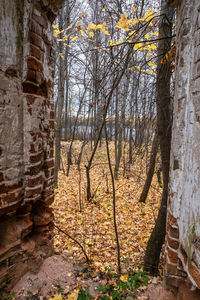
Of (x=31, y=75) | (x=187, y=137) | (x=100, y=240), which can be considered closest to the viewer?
(x=187, y=137)

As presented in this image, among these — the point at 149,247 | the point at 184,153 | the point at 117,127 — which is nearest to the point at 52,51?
the point at 184,153

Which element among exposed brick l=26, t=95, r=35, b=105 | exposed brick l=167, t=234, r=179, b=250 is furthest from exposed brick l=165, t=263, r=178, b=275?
exposed brick l=26, t=95, r=35, b=105

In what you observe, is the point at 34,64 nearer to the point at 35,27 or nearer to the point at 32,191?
the point at 35,27

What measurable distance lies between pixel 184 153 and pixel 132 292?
5.10ft

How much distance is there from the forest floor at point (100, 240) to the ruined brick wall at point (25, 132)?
502 millimetres

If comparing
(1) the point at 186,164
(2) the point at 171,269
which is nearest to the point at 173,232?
(2) the point at 171,269

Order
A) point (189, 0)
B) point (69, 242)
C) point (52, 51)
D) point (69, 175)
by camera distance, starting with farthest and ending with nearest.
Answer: point (69, 175)
point (69, 242)
point (52, 51)
point (189, 0)

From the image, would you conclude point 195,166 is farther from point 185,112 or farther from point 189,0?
point 189,0

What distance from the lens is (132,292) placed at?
1.83 m

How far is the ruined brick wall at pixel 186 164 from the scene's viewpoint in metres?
1.17

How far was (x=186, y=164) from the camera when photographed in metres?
1.31

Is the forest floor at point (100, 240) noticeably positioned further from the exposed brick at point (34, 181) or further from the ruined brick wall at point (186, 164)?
the exposed brick at point (34, 181)

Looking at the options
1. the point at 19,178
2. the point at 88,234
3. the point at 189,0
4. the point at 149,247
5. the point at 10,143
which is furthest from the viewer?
the point at 88,234

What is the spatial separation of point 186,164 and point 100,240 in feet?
9.45
